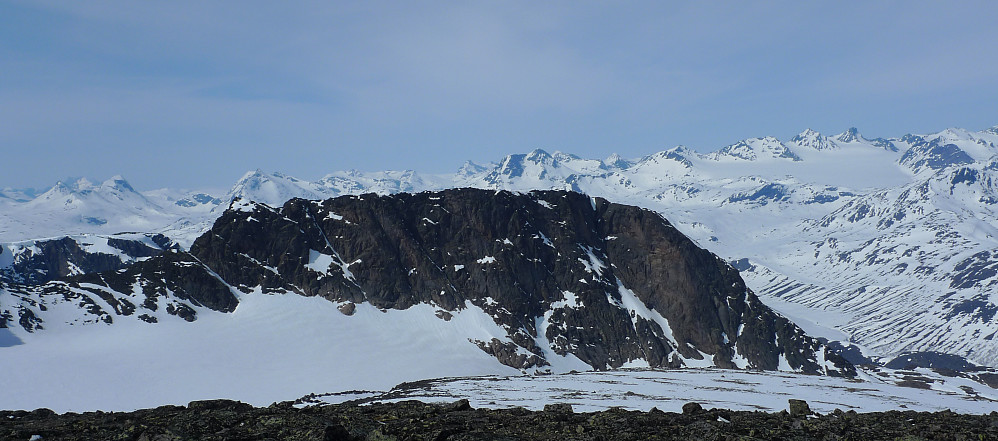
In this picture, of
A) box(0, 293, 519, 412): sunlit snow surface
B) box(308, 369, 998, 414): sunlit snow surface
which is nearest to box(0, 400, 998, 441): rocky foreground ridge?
box(308, 369, 998, 414): sunlit snow surface

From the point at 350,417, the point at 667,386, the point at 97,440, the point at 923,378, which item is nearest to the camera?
the point at 97,440

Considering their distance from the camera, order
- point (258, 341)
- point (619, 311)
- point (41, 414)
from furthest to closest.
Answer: point (619, 311)
point (258, 341)
point (41, 414)

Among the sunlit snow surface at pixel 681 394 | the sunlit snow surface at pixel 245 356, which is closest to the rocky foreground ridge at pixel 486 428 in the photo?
the sunlit snow surface at pixel 681 394

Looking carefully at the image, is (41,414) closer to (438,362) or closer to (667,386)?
(667,386)

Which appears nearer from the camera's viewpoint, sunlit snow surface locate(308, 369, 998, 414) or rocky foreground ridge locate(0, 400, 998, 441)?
rocky foreground ridge locate(0, 400, 998, 441)

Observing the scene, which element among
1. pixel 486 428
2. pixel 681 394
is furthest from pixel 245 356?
pixel 486 428

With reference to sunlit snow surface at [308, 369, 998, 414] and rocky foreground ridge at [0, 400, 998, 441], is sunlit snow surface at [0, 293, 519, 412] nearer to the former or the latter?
sunlit snow surface at [308, 369, 998, 414]

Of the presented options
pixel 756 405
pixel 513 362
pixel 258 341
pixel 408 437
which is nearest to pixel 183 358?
pixel 258 341

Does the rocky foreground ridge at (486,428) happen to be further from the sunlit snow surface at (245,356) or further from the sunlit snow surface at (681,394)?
the sunlit snow surface at (245,356)

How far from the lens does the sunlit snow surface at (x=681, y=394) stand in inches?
2496

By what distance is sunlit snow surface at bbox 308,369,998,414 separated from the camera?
6341 cm

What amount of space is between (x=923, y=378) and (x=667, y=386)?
128969 millimetres

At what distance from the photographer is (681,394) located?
80750 mm

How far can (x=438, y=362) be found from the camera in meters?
167
